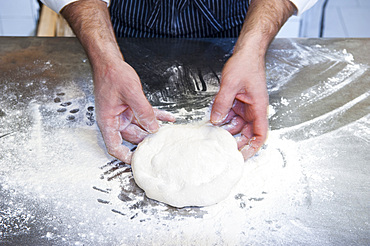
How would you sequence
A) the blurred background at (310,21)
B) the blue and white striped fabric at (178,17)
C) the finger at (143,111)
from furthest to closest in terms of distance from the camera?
the blurred background at (310,21)
the blue and white striped fabric at (178,17)
the finger at (143,111)

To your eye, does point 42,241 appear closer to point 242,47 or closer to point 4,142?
point 4,142

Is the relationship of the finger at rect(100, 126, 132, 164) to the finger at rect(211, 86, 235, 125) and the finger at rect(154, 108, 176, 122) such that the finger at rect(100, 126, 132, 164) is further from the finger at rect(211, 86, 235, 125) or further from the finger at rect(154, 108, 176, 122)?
the finger at rect(211, 86, 235, 125)

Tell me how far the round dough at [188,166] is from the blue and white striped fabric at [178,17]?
26.9 inches

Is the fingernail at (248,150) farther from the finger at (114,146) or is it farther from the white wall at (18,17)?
the white wall at (18,17)

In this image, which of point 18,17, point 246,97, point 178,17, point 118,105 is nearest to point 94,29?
point 118,105

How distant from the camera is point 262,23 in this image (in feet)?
4.28

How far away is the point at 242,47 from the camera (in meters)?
1.20

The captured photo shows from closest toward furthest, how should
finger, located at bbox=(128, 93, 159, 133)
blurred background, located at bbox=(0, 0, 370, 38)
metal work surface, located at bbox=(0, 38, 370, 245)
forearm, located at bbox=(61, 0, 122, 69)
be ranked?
metal work surface, located at bbox=(0, 38, 370, 245) → finger, located at bbox=(128, 93, 159, 133) → forearm, located at bbox=(61, 0, 122, 69) → blurred background, located at bbox=(0, 0, 370, 38)

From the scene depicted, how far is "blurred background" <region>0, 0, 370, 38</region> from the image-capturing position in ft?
11.1

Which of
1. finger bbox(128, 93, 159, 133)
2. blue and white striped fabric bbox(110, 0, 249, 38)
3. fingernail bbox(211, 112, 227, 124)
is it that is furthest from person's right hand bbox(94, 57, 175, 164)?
blue and white striped fabric bbox(110, 0, 249, 38)

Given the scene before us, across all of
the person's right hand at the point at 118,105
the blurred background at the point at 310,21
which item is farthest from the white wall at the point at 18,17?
the person's right hand at the point at 118,105

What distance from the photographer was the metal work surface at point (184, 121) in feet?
3.03

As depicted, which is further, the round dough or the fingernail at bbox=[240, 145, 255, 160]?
the fingernail at bbox=[240, 145, 255, 160]

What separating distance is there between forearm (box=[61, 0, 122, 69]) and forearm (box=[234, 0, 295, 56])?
1.37 ft
